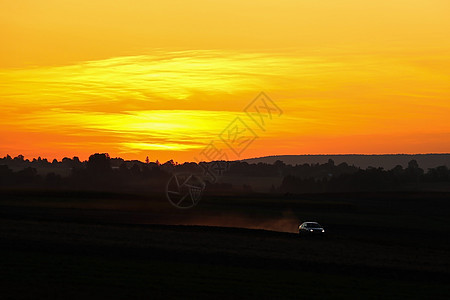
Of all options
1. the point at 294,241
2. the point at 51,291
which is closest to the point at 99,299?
the point at 51,291

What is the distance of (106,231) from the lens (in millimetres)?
57000

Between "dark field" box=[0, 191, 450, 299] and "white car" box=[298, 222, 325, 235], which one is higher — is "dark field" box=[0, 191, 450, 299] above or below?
below

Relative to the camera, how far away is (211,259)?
136 feet

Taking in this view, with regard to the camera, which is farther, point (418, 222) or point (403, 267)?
point (418, 222)

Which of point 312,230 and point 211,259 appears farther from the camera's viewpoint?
point 312,230

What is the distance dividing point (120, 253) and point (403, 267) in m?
16.9

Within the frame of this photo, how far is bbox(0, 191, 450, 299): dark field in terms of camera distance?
3122cm

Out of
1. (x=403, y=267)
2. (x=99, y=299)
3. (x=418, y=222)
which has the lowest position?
(x=99, y=299)

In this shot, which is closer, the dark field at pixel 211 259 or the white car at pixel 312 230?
the dark field at pixel 211 259

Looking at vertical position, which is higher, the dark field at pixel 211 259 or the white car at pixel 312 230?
the white car at pixel 312 230

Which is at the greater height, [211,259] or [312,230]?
[312,230]

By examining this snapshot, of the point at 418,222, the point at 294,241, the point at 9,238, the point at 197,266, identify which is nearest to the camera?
the point at 197,266

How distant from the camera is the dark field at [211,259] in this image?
3122cm

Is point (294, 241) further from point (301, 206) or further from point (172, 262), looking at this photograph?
point (301, 206)
